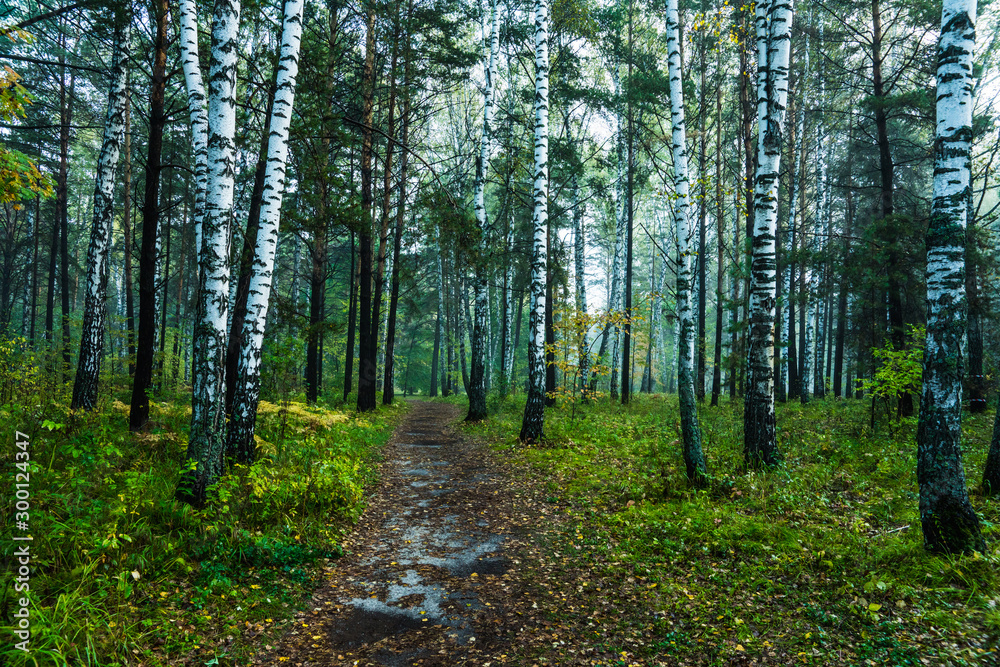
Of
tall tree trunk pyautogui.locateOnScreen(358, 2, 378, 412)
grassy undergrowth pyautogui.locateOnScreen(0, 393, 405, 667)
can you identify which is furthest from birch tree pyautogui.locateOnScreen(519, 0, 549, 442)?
tall tree trunk pyautogui.locateOnScreen(358, 2, 378, 412)

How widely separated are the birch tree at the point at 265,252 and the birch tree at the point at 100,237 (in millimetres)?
4101

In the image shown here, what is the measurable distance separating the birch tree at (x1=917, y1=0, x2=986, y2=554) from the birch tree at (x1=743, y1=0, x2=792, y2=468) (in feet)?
9.97

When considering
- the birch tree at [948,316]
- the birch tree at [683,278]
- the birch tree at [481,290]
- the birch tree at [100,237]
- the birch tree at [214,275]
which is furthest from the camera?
the birch tree at [481,290]

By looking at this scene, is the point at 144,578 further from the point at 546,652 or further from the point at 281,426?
the point at 281,426

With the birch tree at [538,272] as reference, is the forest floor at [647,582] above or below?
below

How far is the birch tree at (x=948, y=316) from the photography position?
14.2 feet

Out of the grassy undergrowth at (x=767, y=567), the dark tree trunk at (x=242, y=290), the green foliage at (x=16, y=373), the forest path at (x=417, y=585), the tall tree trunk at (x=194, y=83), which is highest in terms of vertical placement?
the tall tree trunk at (x=194, y=83)

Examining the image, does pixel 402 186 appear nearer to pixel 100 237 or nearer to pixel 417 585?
pixel 100 237

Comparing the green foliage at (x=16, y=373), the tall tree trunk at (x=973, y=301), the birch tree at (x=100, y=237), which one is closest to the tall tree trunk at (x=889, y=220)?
the tall tree trunk at (x=973, y=301)

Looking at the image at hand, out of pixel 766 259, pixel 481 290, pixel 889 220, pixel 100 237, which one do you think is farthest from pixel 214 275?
pixel 889 220

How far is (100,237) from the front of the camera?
874cm

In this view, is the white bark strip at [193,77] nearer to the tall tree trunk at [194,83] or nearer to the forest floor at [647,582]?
the tall tree trunk at [194,83]

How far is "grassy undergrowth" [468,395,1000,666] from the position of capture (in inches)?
137

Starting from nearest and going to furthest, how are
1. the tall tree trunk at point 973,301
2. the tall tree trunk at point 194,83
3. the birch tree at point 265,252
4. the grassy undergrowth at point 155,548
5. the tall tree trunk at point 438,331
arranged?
the grassy undergrowth at point 155,548 < the tall tree trunk at point 194,83 < the birch tree at point 265,252 < the tall tree trunk at point 973,301 < the tall tree trunk at point 438,331
